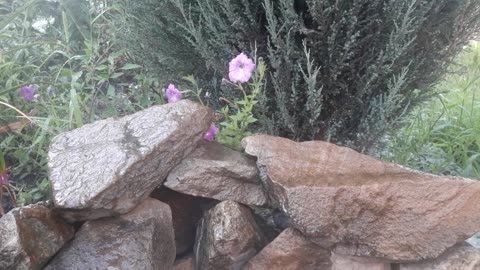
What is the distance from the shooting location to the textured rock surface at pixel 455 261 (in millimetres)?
1949

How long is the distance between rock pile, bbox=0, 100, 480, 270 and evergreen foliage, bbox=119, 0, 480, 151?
0.28 metres

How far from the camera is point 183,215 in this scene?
2289 mm

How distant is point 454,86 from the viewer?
183 inches

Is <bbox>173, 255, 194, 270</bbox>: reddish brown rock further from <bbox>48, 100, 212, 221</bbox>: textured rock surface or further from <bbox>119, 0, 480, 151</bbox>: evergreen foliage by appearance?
<bbox>119, 0, 480, 151</bbox>: evergreen foliage

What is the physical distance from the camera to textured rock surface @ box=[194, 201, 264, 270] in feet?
6.52

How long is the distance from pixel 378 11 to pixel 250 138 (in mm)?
717

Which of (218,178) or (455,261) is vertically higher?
(218,178)

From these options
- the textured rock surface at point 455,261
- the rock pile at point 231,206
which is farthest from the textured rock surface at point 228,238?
the textured rock surface at point 455,261

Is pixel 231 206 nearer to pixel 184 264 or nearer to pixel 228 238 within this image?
pixel 228 238

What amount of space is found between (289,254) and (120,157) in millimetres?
703

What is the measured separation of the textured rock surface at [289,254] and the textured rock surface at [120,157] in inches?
18.4

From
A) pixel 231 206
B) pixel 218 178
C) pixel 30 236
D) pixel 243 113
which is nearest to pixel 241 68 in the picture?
pixel 243 113

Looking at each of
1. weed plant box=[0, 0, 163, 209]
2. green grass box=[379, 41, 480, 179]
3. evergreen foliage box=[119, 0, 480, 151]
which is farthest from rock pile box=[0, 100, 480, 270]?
green grass box=[379, 41, 480, 179]

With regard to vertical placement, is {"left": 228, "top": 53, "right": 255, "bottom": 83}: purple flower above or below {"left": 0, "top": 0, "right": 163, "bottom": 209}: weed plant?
above
